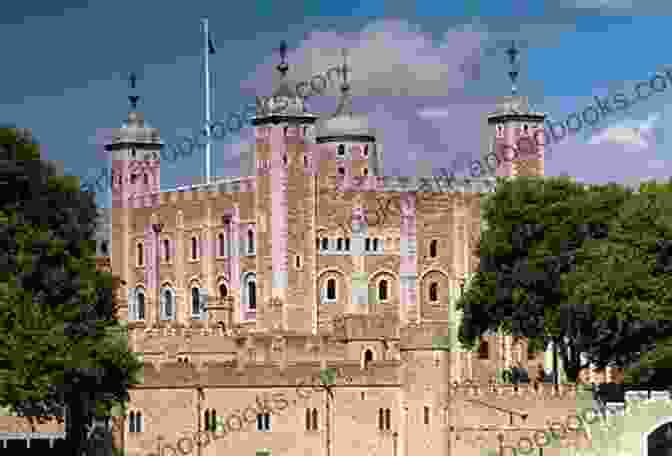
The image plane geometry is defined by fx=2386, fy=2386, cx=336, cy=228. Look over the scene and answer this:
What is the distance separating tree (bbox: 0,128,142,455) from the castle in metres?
5.29

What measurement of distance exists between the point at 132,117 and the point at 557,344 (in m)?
35.3

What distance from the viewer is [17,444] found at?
7362 cm

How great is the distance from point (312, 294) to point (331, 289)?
51.0 inches

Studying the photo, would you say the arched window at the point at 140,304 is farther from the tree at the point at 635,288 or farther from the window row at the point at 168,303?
the tree at the point at 635,288

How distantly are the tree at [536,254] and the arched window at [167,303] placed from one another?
914 inches

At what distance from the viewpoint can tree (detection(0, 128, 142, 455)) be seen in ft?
206

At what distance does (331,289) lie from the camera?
335ft

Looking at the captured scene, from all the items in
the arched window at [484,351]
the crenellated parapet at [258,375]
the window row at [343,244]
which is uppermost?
the window row at [343,244]

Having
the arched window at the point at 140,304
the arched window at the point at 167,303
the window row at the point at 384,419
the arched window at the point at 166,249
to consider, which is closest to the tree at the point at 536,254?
the window row at the point at 384,419

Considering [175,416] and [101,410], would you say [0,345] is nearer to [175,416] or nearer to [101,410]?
[101,410]

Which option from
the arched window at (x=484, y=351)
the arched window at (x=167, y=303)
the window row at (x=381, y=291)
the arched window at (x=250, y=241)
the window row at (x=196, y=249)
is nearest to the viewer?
the window row at (x=381, y=291)

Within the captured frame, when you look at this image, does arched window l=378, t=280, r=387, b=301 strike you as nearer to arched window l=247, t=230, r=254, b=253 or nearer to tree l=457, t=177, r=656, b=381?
arched window l=247, t=230, r=254, b=253

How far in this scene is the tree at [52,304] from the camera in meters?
62.8

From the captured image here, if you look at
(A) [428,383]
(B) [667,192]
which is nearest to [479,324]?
(B) [667,192]
